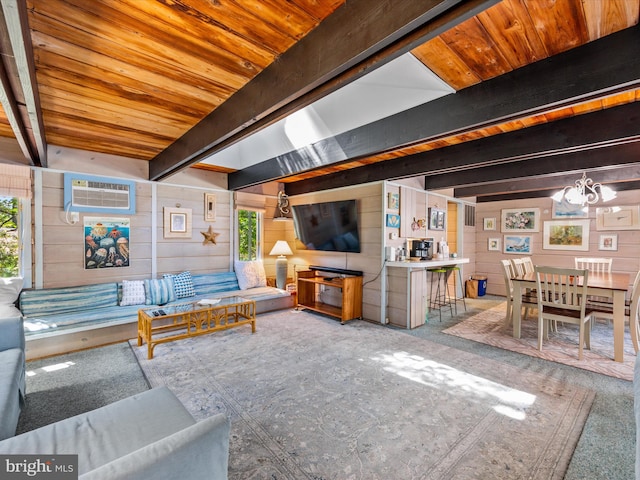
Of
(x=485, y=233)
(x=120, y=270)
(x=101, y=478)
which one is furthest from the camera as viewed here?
(x=485, y=233)

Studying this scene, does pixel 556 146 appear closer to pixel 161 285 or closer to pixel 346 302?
pixel 346 302

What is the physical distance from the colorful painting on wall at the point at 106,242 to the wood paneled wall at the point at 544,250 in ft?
24.5

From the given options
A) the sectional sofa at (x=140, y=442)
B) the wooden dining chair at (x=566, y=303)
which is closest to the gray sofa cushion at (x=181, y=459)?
the sectional sofa at (x=140, y=442)

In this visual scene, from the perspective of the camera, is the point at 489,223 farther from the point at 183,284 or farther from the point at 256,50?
the point at 256,50

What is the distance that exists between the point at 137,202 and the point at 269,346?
299cm

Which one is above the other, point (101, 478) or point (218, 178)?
point (218, 178)

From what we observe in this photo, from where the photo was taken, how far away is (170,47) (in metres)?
1.73

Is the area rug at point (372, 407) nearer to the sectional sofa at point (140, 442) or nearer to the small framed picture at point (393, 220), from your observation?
the sectional sofa at point (140, 442)

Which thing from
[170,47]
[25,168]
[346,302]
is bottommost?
[346,302]

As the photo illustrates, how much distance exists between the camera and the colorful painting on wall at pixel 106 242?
13.1 ft

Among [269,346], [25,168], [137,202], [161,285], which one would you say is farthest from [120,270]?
[269,346]

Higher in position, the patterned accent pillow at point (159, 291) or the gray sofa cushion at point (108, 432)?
the patterned accent pillow at point (159, 291)

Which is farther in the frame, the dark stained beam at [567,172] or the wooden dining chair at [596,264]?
the wooden dining chair at [596,264]

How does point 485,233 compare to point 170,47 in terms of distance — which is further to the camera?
point 485,233
